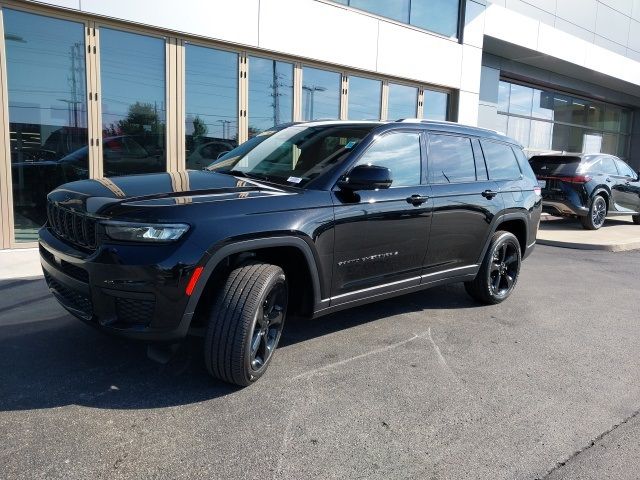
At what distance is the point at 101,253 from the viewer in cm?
294

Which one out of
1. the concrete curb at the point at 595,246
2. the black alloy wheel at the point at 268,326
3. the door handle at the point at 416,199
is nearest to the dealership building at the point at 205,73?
the black alloy wheel at the point at 268,326

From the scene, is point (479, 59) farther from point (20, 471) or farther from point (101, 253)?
point (20, 471)

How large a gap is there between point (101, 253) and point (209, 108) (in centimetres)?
622

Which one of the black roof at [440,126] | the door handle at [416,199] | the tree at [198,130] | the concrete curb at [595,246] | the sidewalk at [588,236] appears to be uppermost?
the tree at [198,130]

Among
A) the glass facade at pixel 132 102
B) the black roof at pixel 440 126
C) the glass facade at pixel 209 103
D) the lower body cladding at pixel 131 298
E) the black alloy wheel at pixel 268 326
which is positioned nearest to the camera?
the lower body cladding at pixel 131 298

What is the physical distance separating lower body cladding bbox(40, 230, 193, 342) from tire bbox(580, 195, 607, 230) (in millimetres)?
10615

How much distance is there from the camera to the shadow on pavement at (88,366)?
3.11m

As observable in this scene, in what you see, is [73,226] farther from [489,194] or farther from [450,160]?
[489,194]

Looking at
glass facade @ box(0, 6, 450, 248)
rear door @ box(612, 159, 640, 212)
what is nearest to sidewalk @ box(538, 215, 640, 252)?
rear door @ box(612, 159, 640, 212)

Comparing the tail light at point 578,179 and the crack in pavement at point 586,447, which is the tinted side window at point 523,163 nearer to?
the crack in pavement at point 586,447

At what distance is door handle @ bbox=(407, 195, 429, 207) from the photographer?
166 inches

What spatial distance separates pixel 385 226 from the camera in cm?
398

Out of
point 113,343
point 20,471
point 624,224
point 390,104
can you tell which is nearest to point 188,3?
point 390,104

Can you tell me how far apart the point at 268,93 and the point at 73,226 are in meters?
6.71
